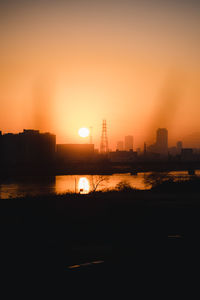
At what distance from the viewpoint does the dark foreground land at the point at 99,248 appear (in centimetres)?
468

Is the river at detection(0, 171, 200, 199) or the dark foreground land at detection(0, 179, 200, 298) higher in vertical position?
the dark foreground land at detection(0, 179, 200, 298)

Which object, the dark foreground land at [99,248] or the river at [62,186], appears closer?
the dark foreground land at [99,248]

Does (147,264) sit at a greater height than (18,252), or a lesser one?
greater

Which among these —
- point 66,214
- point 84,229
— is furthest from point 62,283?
point 66,214

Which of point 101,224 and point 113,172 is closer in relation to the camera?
point 101,224

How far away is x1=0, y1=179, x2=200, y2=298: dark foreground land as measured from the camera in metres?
4.68

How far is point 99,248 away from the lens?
805 centimetres

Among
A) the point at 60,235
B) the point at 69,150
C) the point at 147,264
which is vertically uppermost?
the point at 69,150

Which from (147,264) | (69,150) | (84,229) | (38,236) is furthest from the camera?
(69,150)

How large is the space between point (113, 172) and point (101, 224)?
3996 inches

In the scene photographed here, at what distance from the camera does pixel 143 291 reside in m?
4.38

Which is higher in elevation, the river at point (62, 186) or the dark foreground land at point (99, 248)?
the dark foreground land at point (99, 248)

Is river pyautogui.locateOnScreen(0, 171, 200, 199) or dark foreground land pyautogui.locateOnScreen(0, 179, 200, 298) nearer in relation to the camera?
dark foreground land pyautogui.locateOnScreen(0, 179, 200, 298)

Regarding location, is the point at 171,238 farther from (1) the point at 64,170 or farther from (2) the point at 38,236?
(1) the point at 64,170
